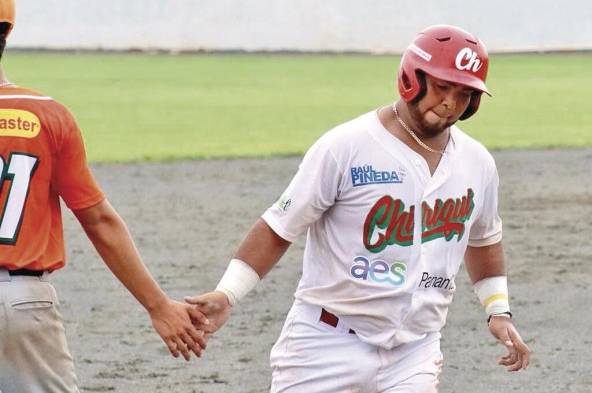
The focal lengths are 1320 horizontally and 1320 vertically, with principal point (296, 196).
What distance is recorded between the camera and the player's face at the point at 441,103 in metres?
4.14

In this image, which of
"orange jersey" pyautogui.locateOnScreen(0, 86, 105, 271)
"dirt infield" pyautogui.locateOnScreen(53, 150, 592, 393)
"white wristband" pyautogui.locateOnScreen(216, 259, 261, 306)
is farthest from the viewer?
"dirt infield" pyautogui.locateOnScreen(53, 150, 592, 393)

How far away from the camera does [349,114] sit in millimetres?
20938

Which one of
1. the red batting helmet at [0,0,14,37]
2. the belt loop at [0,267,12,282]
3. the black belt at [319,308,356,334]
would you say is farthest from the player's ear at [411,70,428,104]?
the belt loop at [0,267,12,282]

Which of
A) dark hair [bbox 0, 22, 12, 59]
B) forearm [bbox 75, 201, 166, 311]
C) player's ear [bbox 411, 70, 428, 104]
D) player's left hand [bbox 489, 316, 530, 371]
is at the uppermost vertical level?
dark hair [bbox 0, 22, 12, 59]

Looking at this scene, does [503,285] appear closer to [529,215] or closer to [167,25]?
[529,215]

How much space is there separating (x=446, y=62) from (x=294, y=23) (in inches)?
1362

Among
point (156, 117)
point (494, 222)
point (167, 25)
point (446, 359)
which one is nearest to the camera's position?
point (494, 222)

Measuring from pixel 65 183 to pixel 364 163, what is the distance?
3.07 feet

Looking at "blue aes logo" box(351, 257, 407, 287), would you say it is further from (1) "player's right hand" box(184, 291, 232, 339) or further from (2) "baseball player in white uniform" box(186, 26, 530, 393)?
(1) "player's right hand" box(184, 291, 232, 339)

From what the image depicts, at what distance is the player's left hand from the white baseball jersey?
0.35 metres

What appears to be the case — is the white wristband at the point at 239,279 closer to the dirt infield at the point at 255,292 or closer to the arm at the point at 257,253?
the arm at the point at 257,253

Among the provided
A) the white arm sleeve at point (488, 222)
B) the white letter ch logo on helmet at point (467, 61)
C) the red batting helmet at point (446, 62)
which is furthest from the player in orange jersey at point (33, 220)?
the white arm sleeve at point (488, 222)

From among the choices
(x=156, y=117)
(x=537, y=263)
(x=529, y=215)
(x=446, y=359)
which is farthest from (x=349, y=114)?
(x=446, y=359)

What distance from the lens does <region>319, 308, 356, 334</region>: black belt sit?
4227 millimetres
